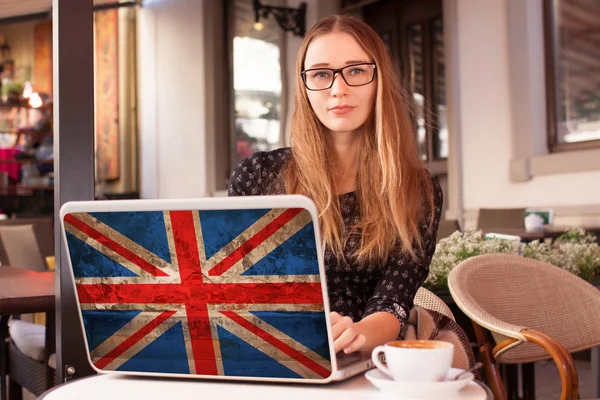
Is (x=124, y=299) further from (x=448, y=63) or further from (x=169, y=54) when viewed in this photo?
(x=169, y=54)

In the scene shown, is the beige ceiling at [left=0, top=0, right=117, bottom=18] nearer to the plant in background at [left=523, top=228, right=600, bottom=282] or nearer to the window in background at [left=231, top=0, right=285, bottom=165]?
the window in background at [left=231, top=0, right=285, bottom=165]

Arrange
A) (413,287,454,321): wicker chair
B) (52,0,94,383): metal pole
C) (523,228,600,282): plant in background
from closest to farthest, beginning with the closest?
(52,0,94,383): metal pole → (413,287,454,321): wicker chair → (523,228,600,282): plant in background

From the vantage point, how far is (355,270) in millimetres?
1484

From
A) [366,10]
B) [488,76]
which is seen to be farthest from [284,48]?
[488,76]

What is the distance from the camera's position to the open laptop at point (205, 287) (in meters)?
0.84

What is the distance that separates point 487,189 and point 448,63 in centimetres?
104

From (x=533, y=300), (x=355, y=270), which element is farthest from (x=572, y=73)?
(x=355, y=270)

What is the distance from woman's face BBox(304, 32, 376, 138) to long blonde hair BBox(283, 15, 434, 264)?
0.02m

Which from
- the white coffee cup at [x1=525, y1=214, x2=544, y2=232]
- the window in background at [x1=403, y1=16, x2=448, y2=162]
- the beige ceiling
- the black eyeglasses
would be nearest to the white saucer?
the black eyeglasses

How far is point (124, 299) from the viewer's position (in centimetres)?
92

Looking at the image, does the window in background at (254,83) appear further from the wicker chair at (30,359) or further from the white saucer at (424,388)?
the white saucer at (424,388)

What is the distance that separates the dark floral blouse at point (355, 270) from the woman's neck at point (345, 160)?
0.03 m

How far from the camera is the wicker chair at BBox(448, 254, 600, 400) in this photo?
2152mm

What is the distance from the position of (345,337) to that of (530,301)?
54.4 inches
